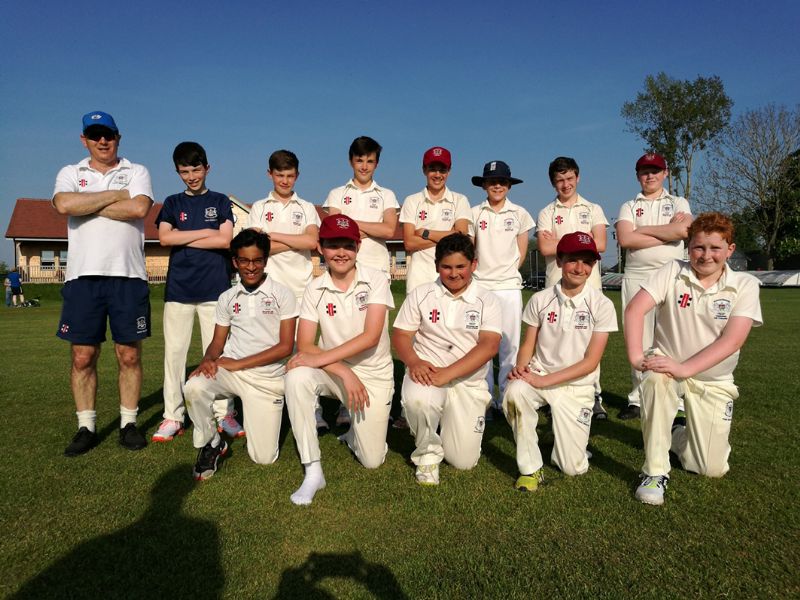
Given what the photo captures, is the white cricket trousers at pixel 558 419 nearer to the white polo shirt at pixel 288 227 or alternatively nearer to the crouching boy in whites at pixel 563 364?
the crouching boy in whites at pixel 563 364

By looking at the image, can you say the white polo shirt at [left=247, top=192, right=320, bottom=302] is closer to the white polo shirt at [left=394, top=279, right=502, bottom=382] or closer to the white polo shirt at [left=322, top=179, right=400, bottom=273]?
the white polo shirt at [left=322, top=179, right=400, bottom=273]

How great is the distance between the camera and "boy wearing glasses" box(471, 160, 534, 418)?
19.9 ft

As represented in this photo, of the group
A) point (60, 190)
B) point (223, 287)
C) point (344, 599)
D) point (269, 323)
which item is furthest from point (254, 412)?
point (60, 190)

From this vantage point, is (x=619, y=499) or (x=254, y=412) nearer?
(x=619, y=499)

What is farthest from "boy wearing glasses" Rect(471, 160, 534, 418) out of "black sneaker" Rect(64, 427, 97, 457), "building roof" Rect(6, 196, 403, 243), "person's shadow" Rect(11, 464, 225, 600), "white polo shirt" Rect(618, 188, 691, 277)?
"building roof" Rect(6, 196, 403, 243)

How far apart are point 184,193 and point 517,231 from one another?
3391 millimetres

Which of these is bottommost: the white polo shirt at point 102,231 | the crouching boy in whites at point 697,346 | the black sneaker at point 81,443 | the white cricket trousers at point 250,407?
the black sneaker at point 81,443

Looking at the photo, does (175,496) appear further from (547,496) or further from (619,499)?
(619,499)

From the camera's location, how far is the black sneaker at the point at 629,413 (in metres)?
5.70

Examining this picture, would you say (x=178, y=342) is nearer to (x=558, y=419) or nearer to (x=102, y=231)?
(x=102, y=231)

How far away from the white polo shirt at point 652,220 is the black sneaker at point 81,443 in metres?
5.36

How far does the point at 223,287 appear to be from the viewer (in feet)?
17.6

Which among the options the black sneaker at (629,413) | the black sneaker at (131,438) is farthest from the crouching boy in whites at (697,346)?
the black sneaker at (131,438)

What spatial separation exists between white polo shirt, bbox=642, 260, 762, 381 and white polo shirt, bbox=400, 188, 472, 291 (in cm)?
226
